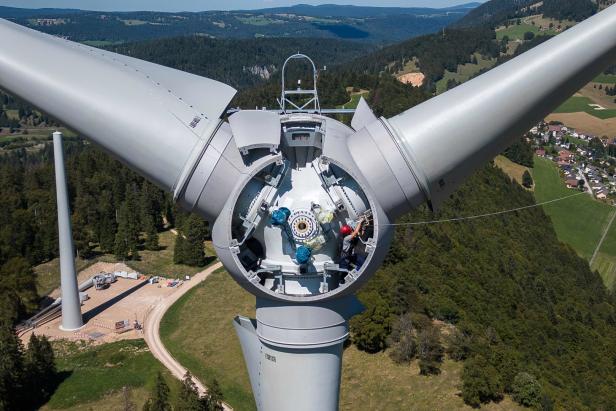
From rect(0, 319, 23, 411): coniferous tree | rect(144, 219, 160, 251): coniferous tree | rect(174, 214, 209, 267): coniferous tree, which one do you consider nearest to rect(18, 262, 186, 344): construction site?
rect(174, 214, 209, 267): coniferous tree

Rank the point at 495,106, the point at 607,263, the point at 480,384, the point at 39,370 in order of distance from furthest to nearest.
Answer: the point at 607,263 < the point at 39,370 < the point at 480,384 < the point at 495,106

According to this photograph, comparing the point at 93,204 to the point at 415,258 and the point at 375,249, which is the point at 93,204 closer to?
the point at 415,258

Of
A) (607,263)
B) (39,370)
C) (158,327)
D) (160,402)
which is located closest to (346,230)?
(160,402)

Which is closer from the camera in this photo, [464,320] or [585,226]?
[464,320]

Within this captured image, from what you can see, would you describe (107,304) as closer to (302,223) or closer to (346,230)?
(302,223)

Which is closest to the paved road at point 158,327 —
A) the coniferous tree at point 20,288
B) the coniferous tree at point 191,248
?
the coniferous tree at point 191,248

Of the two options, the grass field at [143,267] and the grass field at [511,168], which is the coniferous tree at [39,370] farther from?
the grass field at [511,168]
